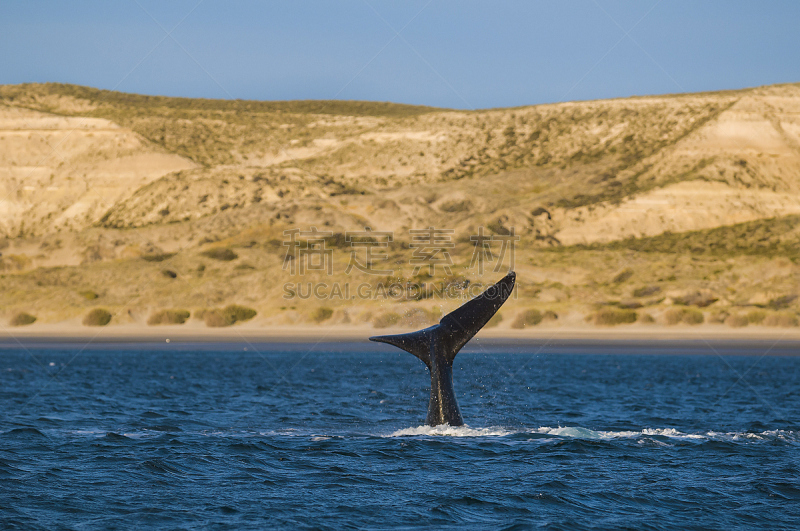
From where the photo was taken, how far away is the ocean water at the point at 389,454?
14656mm

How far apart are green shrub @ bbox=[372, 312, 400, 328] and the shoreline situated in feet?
2.80

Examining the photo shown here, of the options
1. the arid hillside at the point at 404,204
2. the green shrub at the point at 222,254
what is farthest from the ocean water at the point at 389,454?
the green shrub at the point at 222,254

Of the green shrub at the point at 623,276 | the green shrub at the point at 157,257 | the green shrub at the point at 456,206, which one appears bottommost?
the green shrub at the point at 623,276

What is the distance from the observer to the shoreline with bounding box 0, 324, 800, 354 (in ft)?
225

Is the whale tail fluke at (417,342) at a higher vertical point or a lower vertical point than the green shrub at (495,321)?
lower

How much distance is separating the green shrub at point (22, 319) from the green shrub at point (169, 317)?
11.1 metres

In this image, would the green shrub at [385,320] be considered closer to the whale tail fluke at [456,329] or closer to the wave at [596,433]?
the wave at [596,433]

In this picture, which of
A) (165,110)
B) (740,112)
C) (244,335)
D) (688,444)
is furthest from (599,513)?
(165,110)

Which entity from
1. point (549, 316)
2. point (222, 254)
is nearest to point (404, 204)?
point (222, 254)

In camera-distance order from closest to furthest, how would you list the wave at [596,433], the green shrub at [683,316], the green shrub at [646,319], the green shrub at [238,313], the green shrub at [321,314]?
the wave at [596,433], the green shrub at [683,316], the green shrub at [646,319], the green shrub at [321,314], the green shrub at [238,313]

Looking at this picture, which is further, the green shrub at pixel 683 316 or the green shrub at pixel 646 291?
the green shrub at pixel 646 291

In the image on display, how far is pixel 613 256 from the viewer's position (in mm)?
94375

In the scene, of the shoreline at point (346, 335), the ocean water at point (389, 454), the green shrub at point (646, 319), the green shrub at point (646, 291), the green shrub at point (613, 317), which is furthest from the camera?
the green shrub at point (646, 291)

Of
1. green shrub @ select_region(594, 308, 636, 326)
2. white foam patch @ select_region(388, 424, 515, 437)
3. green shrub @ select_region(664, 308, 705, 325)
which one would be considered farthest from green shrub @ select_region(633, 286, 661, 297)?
white foam patch @ select_region(388, 424, 515, 437)
